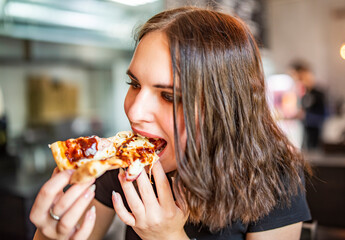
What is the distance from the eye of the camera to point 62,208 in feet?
2.85

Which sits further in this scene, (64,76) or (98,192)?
(64,76)

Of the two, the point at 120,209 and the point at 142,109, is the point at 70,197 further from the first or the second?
the point at 142,109

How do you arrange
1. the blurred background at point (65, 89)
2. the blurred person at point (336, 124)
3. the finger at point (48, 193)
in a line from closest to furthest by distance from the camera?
1. the finger at point (48, 193)
2. the blurred background at point (65, 89)
3. the blurred person at point (336, 124)

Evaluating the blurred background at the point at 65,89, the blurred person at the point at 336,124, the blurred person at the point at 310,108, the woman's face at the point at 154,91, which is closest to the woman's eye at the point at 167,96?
the woman's face at the point at 154,91

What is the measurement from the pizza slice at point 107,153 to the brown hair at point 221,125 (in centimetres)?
12

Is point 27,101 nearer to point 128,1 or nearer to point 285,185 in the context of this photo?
point 128,1

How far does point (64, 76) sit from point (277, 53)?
5.45 meters

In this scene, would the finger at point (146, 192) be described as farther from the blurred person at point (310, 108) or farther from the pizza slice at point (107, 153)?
the blurred person at point (310, 108)

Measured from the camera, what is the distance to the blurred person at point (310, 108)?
5.41m

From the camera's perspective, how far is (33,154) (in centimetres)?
342

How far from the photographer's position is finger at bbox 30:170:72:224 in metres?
0.85

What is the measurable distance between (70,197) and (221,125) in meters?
0.50

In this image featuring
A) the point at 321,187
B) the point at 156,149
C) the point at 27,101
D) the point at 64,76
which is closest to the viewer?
the point at 156,149

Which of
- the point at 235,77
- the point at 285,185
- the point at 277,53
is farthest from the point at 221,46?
the point at 277,53
